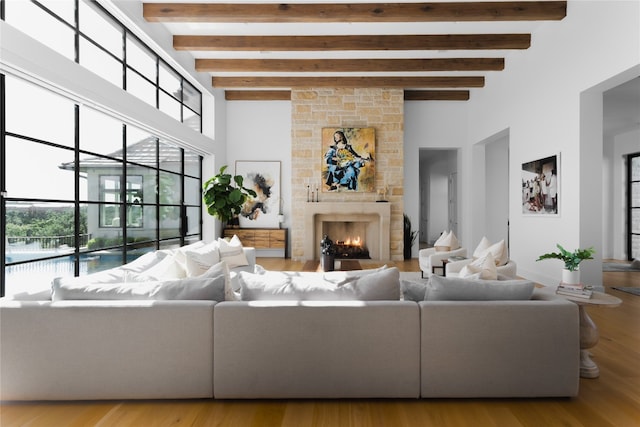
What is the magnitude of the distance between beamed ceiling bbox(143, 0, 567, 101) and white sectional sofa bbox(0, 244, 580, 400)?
4024 millimetres

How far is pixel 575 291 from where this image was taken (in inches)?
103

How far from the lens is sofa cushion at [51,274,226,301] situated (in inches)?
89.4

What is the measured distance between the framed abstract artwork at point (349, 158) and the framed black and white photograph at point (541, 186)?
9.82 ft

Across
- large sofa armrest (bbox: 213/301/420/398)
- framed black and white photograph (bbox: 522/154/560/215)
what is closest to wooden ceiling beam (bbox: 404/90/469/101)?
framed black and white photograph (bbox: 522/154/560/215)

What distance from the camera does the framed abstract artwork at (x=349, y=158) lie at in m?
8.16

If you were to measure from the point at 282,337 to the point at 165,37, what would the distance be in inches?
203

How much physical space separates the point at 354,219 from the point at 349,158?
4.27 ft

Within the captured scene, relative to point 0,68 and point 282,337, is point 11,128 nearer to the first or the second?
point 0,68

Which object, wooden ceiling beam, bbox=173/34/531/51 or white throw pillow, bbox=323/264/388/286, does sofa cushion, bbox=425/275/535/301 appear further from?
wooden ceiling beam, bbox=173/34/531/51

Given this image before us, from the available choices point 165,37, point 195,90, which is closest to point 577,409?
point 165,37

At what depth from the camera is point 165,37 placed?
18.5 feet

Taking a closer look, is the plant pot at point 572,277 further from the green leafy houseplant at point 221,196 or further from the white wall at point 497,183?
the white wall at point 497,183

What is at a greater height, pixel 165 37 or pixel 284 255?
pixel 165 37

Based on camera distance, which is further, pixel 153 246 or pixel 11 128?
pixel 153 246
